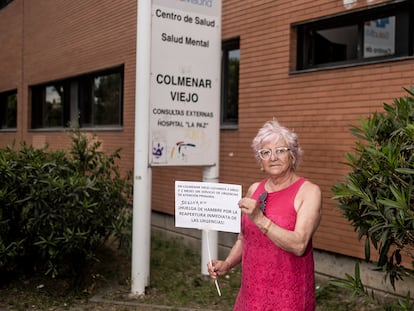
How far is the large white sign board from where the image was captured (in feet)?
19.7

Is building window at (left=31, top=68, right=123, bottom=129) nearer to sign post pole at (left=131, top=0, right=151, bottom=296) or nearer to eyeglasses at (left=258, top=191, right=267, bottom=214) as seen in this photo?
sign post pole at (left=131, top=0, right=151, bottom=296)

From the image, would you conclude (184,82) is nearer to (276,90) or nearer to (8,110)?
(276,90)

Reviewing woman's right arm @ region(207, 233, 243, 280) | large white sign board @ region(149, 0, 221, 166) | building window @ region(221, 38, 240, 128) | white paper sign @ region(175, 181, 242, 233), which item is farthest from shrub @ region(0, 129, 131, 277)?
woman's right arm @ region(207, 233, 243, 280)

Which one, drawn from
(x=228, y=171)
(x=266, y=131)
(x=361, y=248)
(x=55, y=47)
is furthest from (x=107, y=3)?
(x=266, y=131)

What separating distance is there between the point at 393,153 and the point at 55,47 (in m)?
11.7

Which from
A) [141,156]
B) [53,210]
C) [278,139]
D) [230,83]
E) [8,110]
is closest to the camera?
[278,139]

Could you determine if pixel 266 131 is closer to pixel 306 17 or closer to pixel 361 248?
pixel 361 248

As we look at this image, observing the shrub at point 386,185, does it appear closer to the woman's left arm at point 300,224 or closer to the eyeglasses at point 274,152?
the woman's left arm at point 300,224

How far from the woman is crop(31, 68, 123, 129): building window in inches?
311

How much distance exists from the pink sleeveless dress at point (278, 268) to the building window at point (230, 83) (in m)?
5.18

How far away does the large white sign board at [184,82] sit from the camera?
6.00 m

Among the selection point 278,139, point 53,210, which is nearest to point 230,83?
point 53,210

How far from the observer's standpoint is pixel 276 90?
6.94 metres

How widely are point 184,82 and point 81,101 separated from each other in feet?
23.7
